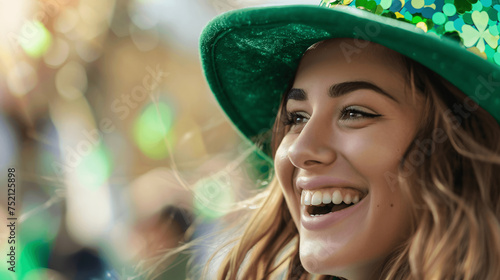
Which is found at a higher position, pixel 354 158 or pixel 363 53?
pixel 363 53

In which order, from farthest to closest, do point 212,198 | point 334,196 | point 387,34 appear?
1. point 212,198
2. point 334,196
3. point 387,34

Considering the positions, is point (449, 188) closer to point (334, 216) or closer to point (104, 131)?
point (334, 216)

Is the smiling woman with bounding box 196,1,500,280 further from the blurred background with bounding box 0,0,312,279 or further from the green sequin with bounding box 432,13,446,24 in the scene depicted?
the blurred background with bounding box 0,0,312,279

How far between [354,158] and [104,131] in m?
1.45

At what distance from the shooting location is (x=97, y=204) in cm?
200

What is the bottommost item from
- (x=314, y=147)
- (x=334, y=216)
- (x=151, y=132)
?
(x=151, y=132)

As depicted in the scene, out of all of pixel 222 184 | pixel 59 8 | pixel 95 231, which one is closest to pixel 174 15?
pixel 59 8

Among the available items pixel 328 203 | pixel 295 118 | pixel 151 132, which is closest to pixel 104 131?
pixel 151 132

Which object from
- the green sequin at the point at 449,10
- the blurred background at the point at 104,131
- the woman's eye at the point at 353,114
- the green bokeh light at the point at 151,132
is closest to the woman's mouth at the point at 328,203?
the woman's eye at the point at 353,114

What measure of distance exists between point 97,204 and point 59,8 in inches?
35.0

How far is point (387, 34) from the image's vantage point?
29.7 inches

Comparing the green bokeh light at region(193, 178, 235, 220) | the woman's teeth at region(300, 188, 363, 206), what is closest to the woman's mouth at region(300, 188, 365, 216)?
the woman's teeth at region(300, 188, 363, 206)

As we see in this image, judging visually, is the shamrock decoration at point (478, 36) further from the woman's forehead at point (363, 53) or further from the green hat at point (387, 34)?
the woman's forehead at point (363, 53)

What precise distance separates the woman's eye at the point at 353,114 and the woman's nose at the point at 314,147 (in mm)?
34
